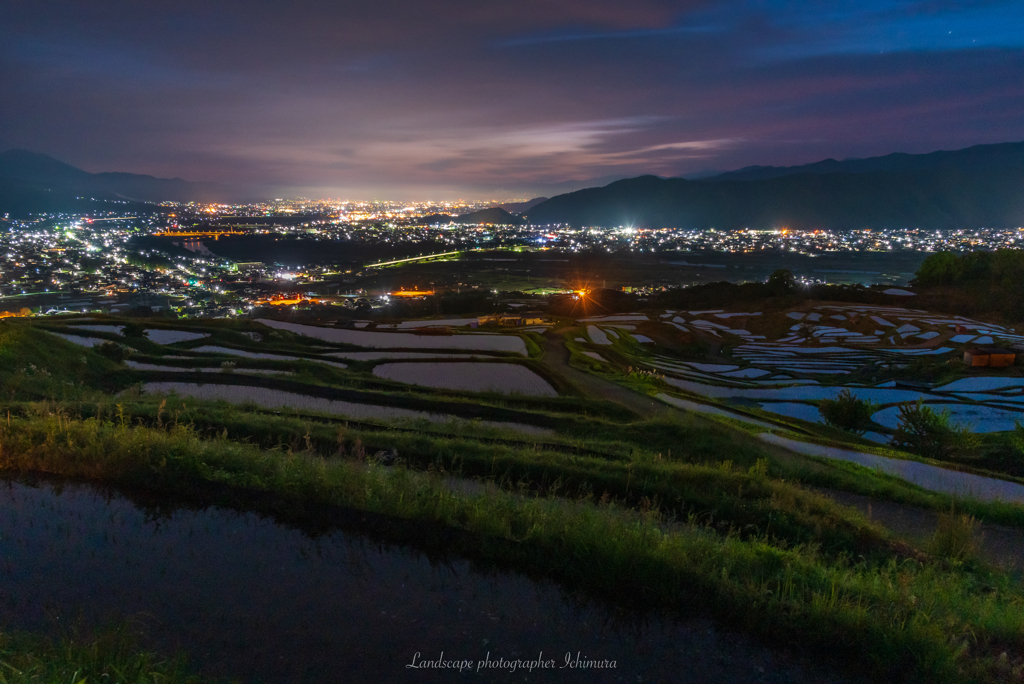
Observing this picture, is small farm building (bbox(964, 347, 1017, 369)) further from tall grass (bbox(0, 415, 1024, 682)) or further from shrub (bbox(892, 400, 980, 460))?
tall grass (bbox(0, 415, 1024, 682))

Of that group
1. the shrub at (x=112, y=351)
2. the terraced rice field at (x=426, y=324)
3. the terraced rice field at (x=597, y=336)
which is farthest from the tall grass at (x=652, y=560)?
the terraced rice field at (x=426, y=324)

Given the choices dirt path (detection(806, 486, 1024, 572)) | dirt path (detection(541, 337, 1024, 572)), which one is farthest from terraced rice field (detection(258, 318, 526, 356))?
dirt path (detection(806, 486, 1024, 572))

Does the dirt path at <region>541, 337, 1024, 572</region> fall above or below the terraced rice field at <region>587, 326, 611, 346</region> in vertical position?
above

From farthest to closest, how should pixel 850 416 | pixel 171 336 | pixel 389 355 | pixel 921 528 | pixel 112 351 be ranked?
pixel 389 355 → pixel 171 336 → pixel 850 416 → pixel 112 351 → pixel 921 528

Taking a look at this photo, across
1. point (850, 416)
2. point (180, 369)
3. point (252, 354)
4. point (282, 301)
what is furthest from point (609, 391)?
point (282, 301)

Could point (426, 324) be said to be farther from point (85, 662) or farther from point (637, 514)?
point (85, 662)

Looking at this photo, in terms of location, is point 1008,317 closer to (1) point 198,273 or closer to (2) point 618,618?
(2) point 618,618

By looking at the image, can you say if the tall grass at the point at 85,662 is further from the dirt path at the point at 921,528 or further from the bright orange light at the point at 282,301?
the bright orange light at the point at 282,301
